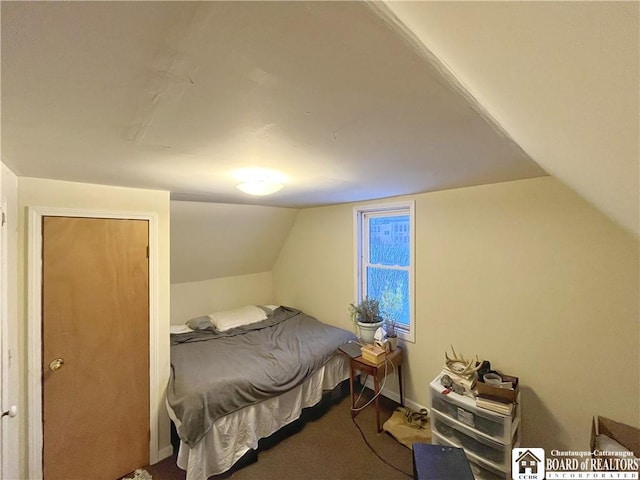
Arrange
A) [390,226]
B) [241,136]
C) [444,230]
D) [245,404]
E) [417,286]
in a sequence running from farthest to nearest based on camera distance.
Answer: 1. [390,226]
2. [417,286]
3. [444,230]
4. [245,404]
5. [241,136]

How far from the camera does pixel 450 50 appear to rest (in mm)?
551

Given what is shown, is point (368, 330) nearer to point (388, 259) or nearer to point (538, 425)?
point (388, 259)

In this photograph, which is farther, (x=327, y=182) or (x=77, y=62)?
(x=327, y=182)

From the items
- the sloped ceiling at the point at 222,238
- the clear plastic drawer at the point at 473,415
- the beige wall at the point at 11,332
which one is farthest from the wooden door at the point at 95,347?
the clear plastic drawer at the point at 473,415

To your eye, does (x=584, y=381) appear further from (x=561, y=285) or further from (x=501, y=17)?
(x=501, y=17)

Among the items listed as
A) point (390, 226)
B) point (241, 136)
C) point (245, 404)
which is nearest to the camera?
point (241, 136)

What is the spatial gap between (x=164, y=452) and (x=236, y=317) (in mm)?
1454

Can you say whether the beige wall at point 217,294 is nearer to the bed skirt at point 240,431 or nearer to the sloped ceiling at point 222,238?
the sloped ceiling at point 222,238

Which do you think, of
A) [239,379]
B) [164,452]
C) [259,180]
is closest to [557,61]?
[259,180]

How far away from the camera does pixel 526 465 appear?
1.79m

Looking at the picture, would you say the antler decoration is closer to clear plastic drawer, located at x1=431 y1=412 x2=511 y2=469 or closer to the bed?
clear plastic drawer, located at x1=431 y1=412 x2=511 y2=469

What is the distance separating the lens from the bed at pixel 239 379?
1906 millimetres

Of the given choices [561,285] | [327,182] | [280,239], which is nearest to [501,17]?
[327,182]

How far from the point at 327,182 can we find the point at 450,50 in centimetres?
141
